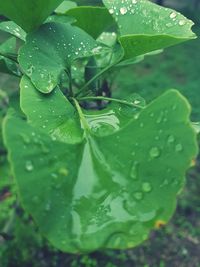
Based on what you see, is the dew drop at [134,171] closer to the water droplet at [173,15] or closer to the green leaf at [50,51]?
the green leaf at [50,51]

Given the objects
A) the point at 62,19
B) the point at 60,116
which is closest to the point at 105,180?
the point at 60,116

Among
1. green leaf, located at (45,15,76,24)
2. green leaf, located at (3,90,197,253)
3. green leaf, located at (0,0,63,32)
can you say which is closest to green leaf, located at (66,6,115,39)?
green leaf, located at (45,15,76,24)

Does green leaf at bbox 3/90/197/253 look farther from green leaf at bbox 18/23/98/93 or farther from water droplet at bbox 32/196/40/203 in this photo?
green leaf at bbox 18/23/98/93

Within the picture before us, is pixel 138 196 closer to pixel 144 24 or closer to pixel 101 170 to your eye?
pixel 101 170

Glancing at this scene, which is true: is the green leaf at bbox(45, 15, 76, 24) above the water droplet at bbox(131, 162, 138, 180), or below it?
above

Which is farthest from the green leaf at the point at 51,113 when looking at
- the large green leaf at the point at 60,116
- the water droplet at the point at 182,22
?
the water droplet at the point at 182,22

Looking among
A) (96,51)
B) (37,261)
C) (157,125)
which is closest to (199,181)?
(37,261)
